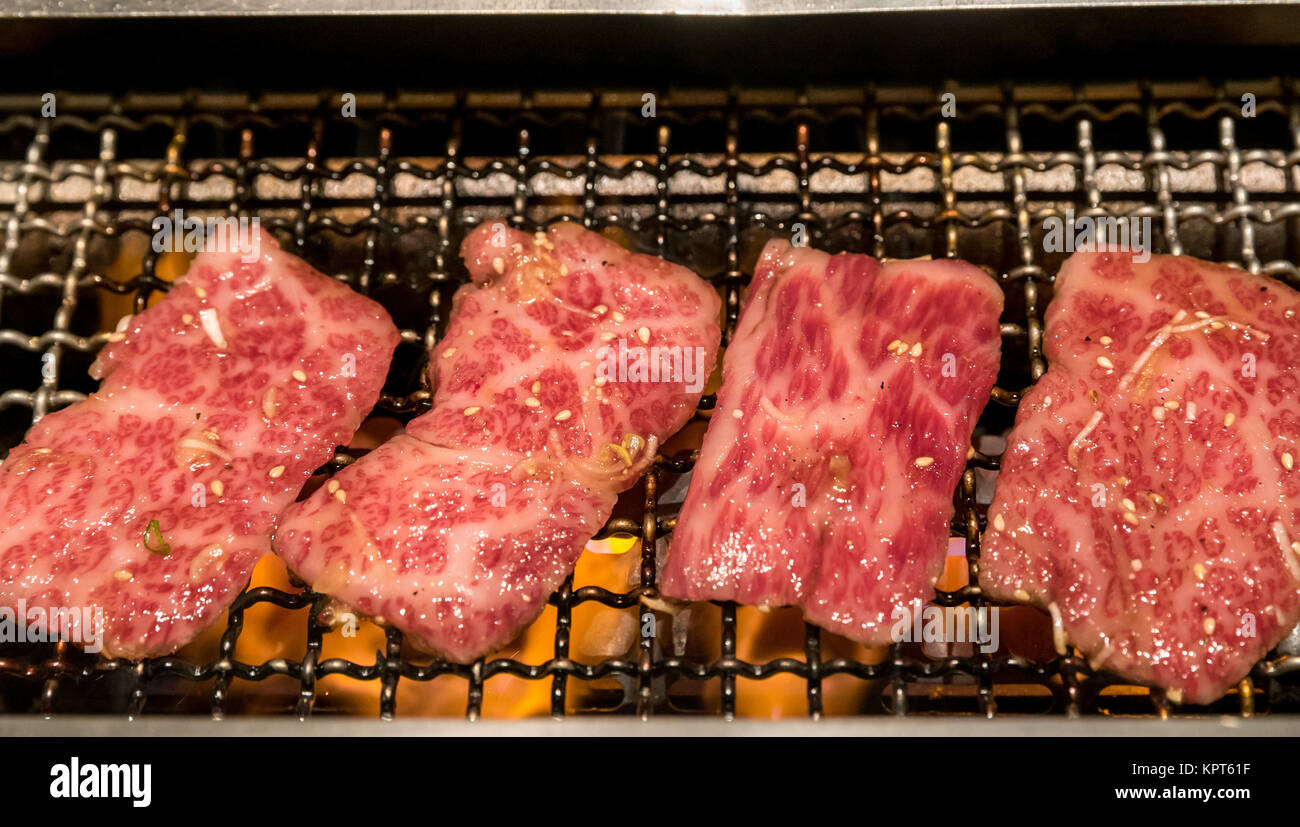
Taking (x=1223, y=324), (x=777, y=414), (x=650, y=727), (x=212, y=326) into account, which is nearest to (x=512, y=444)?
(x=777, y=414)

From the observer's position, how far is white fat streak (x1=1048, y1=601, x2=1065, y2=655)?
2389 mm

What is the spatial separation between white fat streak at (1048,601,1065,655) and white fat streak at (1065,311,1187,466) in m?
0.44

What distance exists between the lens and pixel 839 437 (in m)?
2.61

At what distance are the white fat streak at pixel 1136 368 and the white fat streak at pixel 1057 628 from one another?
44cm

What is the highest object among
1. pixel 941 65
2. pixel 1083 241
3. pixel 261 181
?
pixel 941 65

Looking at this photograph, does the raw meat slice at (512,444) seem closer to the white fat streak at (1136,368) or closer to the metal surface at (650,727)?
the metal surface at (650,727)

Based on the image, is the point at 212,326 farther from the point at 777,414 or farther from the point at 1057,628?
the point at 1057,628

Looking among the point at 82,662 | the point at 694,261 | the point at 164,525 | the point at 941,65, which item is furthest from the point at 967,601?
the point at 82,662

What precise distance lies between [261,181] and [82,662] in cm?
175

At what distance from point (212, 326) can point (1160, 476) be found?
9.77 feet

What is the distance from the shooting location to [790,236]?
3146 mm

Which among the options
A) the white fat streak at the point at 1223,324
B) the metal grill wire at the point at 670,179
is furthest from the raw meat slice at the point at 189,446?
the white fat streak at the point at 1223,324

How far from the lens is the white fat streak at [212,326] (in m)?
2.85

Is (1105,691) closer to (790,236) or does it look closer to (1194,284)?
(1194,284)
